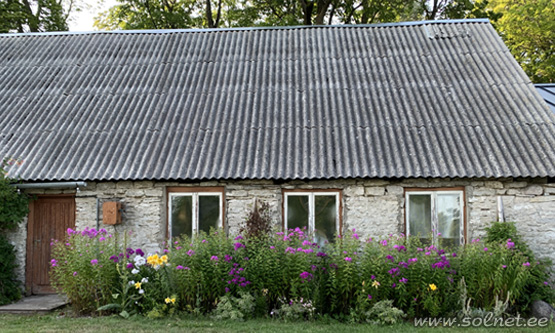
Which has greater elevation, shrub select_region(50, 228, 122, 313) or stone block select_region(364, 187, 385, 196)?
stone block select_region(364, 187, 385, 196)

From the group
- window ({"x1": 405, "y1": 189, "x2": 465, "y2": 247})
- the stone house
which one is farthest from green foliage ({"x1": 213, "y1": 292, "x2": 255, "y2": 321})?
window ({"x1": 405, "y1": 189, "x2": 465, "y2": 247})

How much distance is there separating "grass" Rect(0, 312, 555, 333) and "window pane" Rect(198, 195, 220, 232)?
7.72 feet

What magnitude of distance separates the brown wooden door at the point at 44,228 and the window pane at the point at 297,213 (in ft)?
14.2

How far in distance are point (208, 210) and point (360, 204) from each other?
2.85 m

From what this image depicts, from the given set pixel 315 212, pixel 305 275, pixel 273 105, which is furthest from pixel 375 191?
pixel 273 105

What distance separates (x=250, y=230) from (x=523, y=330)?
4.43m

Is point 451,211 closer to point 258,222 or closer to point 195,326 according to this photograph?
point 258,222

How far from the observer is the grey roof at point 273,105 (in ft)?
27.9

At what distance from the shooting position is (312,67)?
11.7 m

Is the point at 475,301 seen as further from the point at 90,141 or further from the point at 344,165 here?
the point at 90,141

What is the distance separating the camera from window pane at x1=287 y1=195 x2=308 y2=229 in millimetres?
8477

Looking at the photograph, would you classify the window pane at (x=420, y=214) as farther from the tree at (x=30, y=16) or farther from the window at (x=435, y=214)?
the tree at (x=30, y=16)

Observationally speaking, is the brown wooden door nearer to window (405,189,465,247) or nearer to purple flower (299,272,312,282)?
purple flower (299,272,312,282)

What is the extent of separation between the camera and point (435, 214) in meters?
8.32
